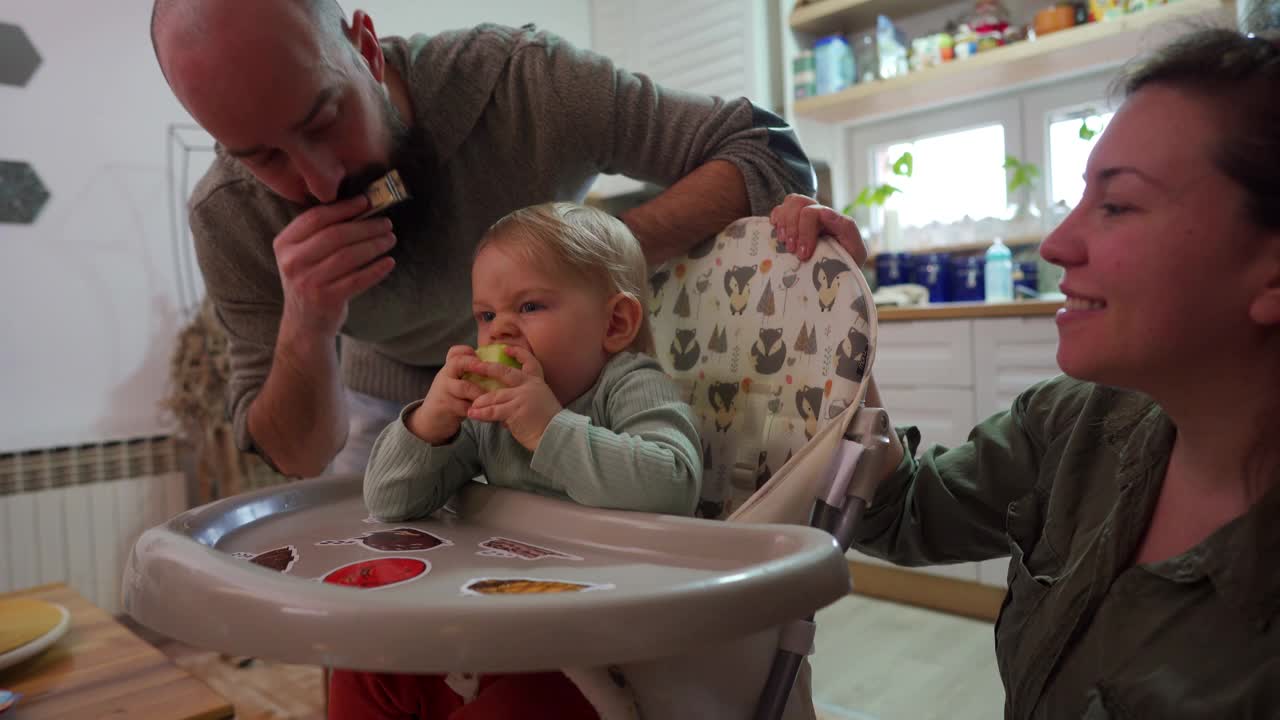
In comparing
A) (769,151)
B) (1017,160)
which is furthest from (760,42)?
(769,151)

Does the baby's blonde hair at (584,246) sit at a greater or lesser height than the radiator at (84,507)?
greater

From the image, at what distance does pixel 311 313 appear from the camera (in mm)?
1224

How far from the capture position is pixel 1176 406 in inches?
28.3

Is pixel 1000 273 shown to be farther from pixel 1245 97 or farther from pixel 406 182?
pixel 1245 97

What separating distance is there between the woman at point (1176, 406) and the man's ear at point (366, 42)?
100 centimetres

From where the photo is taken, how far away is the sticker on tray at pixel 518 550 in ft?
2.58

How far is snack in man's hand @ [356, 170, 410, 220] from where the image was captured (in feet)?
3.85

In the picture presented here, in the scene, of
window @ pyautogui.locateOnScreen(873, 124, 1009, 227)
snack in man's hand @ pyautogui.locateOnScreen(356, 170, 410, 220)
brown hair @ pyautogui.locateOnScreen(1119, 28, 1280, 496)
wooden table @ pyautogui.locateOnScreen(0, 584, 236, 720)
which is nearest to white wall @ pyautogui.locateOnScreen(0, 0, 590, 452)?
wooden table @ pyautogui.locateOnScreen(0, 584, 236, 720)

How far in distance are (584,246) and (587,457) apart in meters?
0.30

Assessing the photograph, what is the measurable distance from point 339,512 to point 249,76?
55 cm

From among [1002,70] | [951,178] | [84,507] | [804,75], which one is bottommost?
[84,507]

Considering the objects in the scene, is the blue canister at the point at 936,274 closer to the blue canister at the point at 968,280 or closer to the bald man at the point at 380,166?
the blue canister at the point at 968,280

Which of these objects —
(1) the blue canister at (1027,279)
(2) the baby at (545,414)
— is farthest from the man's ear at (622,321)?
(1) the blue canister at (1027,279)

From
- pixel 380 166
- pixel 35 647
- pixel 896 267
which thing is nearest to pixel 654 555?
pixel 380 166
